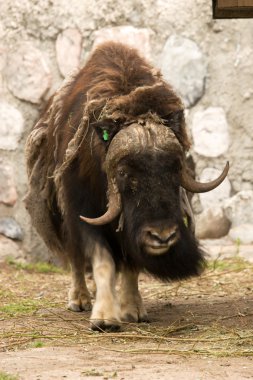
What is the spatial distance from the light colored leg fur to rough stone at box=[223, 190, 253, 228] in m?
1.67

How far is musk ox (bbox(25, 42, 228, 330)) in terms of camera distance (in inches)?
158

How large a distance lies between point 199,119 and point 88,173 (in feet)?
7.84

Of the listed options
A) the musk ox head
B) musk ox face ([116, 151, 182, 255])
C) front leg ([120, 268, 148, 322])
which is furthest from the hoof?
musk ox face ([116, 151, 182, 255])

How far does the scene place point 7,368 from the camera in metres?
3.23

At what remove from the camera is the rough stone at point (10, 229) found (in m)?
6.48

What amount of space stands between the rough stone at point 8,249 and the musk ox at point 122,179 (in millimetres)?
1683

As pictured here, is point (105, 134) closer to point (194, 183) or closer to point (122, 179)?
point (122, 179)

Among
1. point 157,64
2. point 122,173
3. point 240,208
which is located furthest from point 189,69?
point 122,173

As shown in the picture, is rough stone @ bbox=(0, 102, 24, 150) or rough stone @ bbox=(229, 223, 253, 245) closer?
rough stone @ bbox=(229, 223, 253, 245)

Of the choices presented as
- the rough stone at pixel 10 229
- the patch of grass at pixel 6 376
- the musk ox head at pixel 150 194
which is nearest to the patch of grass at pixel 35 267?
the rough stone at pixel 10 229

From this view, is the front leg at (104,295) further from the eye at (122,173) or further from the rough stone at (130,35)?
the rough stone at (130,35)

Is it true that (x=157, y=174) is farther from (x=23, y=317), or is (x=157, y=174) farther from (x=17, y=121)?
(x=17, y=121)

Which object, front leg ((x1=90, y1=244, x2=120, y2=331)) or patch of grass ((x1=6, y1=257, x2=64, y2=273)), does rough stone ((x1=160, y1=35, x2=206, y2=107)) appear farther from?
front leg ((x1=90, y1=244, x2=120, y2=331))

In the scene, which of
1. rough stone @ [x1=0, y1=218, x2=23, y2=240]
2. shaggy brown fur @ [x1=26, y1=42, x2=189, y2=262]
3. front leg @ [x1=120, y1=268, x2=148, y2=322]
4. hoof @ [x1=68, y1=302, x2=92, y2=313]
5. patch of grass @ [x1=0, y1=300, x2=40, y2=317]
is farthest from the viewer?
rough stone @ [x1=0, y1=218, x2=23, y2=240]
